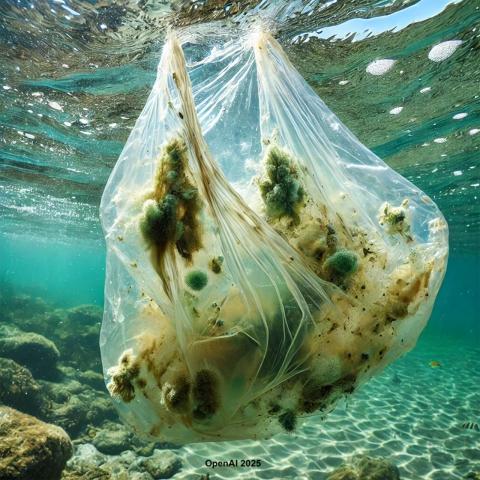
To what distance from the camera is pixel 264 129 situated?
2.42 metres

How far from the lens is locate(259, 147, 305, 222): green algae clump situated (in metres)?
1.97

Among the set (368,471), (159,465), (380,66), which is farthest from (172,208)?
(380,66)

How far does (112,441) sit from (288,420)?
892 cm

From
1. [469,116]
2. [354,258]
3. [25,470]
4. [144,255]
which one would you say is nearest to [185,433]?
[144,255]

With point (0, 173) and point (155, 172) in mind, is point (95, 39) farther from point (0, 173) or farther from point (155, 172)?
point (0, 173)

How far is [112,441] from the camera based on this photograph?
923 cm

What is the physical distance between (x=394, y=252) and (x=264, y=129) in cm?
114

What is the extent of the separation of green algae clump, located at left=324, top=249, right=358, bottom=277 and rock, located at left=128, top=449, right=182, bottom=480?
7.60m

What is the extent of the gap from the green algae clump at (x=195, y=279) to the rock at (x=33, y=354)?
1434 centimetres

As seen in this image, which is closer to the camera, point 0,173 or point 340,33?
point 340,33

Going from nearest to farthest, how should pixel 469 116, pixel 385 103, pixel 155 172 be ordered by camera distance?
pixel 155 172 → pixel 385 103 → pixel 469 116

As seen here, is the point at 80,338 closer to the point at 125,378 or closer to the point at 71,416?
the point at 71,416

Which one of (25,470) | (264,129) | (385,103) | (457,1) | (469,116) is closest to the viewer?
(264,129)

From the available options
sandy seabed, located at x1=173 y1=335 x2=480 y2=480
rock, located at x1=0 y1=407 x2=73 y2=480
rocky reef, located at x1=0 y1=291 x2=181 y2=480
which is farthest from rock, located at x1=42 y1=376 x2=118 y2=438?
rock, located at x1=0 y1=407 x2=73 y2=480
